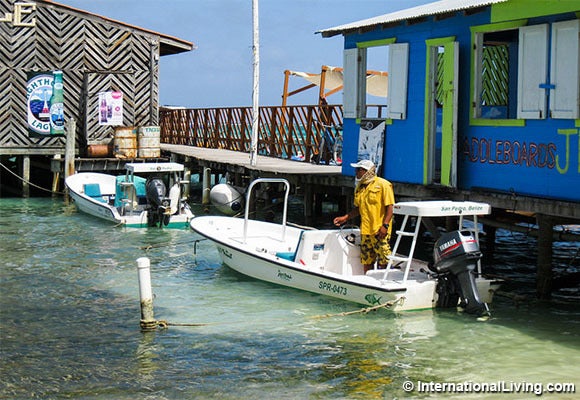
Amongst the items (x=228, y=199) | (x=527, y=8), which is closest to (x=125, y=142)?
(x=228, y=199)

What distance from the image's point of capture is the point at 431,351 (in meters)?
10.3

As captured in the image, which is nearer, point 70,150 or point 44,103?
point 70,150

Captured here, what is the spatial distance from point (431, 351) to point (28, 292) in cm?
645

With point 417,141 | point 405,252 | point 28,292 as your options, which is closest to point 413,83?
point 417,141

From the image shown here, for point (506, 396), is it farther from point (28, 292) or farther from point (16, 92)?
point (16, 92)

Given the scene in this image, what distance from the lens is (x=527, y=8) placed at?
12656 mm

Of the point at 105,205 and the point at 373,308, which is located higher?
the point at 105,205

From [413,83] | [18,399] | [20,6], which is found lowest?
[18,399]

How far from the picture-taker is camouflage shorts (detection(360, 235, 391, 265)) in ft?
41.5

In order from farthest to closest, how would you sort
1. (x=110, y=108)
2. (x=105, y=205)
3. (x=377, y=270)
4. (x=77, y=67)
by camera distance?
(x=110, y=108) < (x=77, y=67) < (x=105, y=205) < (x=377, y=270)

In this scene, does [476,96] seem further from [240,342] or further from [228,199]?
[228,199]

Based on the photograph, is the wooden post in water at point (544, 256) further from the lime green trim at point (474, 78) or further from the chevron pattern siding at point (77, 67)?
the chevron pattern siding at point (77, 67)

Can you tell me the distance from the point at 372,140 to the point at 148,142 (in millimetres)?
11490

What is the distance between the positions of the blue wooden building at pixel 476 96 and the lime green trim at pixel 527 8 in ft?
0.05
